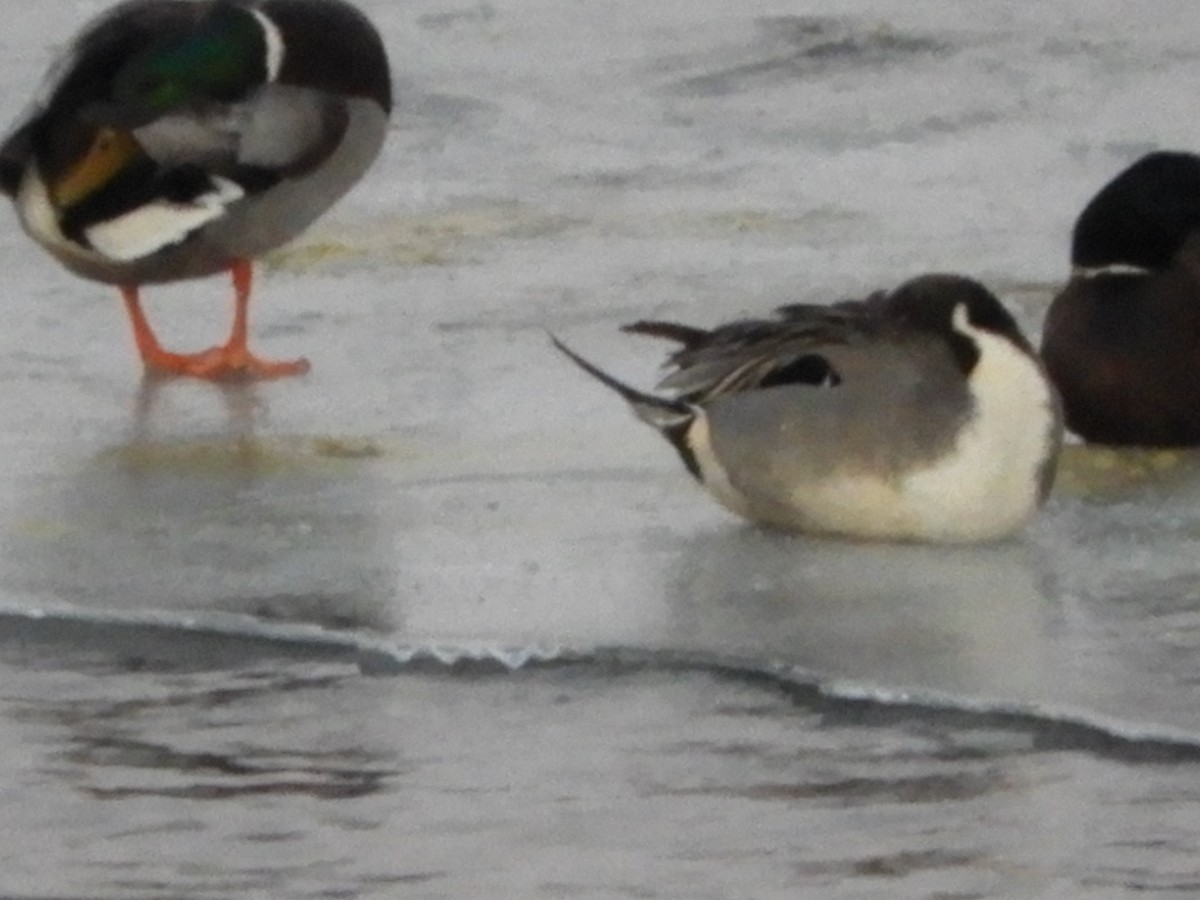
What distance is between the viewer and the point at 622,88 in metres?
9.95

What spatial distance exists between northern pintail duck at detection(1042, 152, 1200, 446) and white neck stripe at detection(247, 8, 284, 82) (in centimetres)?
191

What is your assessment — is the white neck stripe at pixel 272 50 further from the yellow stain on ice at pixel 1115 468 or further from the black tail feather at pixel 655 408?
the yellow stain on ice at pixel 1115 468

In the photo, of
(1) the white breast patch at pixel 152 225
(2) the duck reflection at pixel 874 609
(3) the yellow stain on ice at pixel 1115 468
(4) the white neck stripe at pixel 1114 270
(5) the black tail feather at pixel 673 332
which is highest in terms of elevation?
(5) the black tail feather at pixel 673 332

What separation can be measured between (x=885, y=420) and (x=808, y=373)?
0.57 ft

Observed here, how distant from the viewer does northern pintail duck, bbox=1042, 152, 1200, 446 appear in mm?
6164

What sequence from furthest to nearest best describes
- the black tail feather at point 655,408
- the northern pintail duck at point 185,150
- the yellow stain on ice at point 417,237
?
the yellow stain on ice at point 417,237 → the northern pintail duck at point 185,150 → the black tail feather at point 655,408

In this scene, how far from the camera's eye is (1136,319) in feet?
20.3

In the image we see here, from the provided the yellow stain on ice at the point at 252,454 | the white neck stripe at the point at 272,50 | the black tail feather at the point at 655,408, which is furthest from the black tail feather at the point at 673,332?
the white neck stripe at the point at 272,50

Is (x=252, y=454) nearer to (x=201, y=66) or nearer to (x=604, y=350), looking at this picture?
(x=604, y=350)

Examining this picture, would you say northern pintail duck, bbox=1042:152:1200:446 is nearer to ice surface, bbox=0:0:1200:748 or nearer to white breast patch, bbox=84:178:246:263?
ice surface, bbox=0:0:1200:748

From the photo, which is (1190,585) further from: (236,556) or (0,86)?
(0,86)

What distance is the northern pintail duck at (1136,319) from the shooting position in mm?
6164

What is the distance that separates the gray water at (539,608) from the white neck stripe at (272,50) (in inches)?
21.9

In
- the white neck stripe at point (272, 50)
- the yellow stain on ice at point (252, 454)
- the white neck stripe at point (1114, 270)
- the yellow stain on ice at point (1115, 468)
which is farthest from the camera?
the white neck stripe at point (272, 50)
